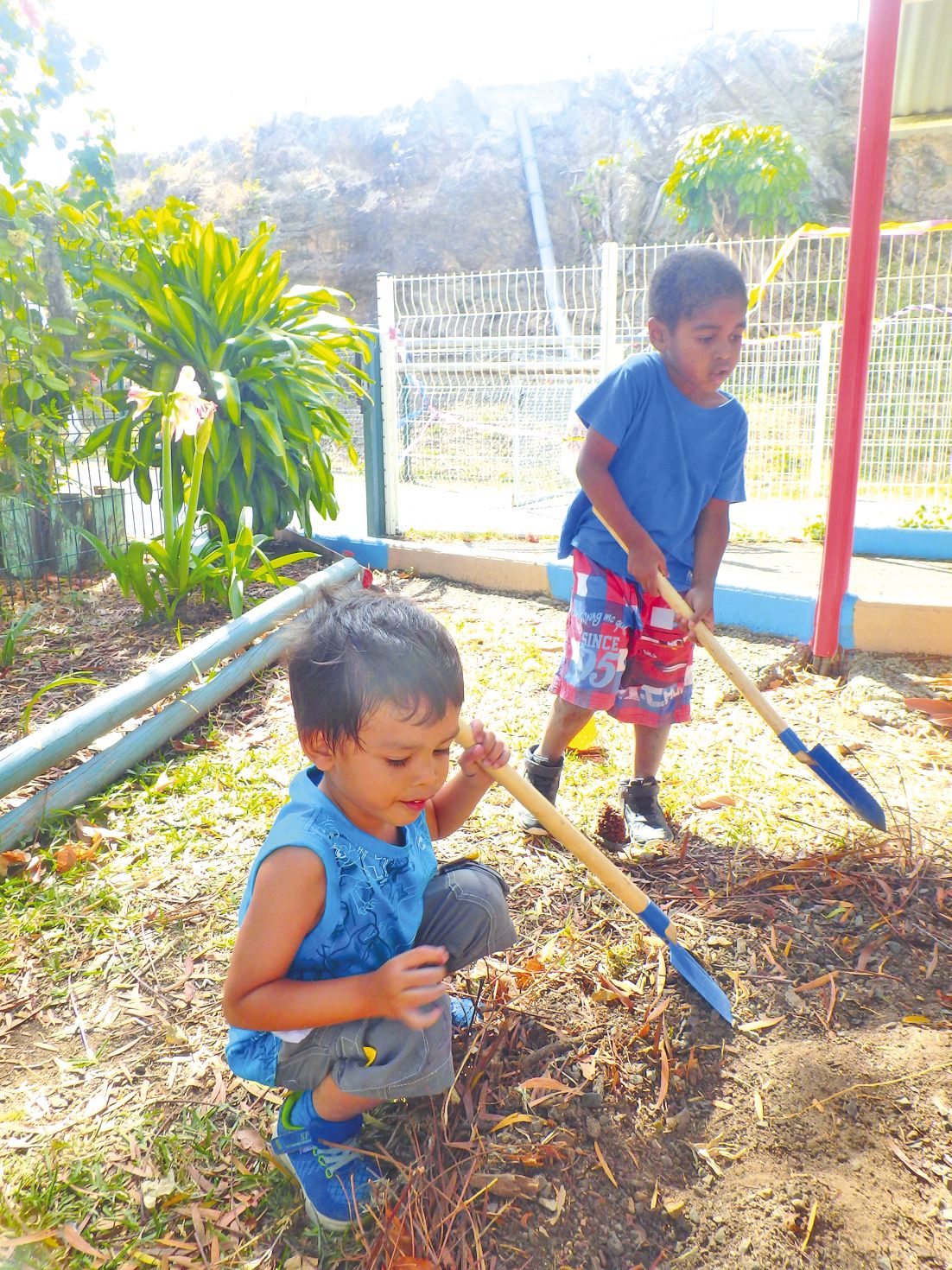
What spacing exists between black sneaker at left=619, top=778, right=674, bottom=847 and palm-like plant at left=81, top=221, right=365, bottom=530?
9.36 feet

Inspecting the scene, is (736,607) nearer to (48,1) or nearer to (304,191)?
(48,1)

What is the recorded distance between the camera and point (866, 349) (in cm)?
342

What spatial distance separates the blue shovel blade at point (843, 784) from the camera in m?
2.41

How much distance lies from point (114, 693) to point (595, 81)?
3247 cm

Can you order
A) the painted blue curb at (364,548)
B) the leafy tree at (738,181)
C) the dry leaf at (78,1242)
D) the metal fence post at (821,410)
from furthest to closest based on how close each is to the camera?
the leafy tree at (738,181), the metal fence post at (821,410), the painted blue curb at (364,548), the dry leaf at (78,1242)

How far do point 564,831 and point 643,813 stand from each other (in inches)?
37.3

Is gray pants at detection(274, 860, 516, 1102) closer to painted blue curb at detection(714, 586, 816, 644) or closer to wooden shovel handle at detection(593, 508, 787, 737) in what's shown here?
wooden shovel handle at detection(593, 508, 787, 737)

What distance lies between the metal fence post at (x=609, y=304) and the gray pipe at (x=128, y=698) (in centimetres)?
304

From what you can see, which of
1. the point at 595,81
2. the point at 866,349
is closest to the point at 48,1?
the point at 866,349

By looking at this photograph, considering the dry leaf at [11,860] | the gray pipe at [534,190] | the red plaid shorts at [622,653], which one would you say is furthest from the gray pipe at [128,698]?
the gray pipe at [534,190]

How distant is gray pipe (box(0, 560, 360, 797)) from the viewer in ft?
7.80

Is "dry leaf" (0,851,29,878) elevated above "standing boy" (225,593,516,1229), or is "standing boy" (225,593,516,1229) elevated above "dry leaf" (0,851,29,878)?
"standing boy" (225,593,516,1229)

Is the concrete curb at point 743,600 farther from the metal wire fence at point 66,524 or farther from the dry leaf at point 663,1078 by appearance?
the dry leaf at point 663,1078

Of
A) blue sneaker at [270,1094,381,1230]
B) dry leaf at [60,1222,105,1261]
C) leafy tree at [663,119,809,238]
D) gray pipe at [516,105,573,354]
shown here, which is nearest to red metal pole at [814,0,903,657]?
blue sneaker at [270,1094,381,1230]
